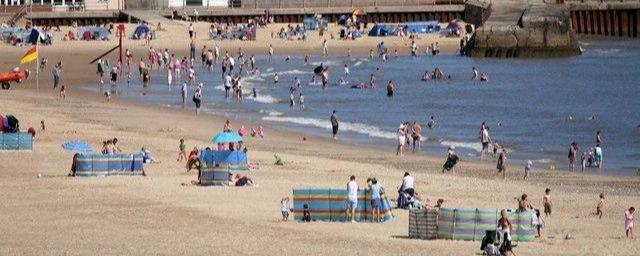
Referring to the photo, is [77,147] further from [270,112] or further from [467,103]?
[467,103]

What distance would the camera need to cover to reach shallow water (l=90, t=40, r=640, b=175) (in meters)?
47.2

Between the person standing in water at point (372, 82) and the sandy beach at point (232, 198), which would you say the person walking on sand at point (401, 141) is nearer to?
the sandy beach at point (232, 198)

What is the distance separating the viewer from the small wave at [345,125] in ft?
159

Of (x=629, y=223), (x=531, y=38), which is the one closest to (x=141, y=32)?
(x=531, y=38)

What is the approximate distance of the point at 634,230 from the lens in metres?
29.6

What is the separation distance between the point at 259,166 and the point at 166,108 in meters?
16.7

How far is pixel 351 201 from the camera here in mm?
29359

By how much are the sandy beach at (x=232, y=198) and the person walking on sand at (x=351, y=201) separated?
309mm

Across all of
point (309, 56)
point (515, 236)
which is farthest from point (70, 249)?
point (309, 56)

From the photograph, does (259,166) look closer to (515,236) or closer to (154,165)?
(154,165)

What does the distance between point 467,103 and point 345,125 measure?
34.1 feet

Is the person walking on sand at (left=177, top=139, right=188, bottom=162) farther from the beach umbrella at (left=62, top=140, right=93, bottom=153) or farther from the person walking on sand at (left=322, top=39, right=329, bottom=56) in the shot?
the person walking on sand at (left=322, top=39, right=329, bottom=56)

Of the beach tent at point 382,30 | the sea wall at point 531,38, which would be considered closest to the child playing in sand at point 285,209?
the sea wall at point 531,38

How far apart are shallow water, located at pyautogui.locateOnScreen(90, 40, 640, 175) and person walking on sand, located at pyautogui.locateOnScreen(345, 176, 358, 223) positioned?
12207mm
